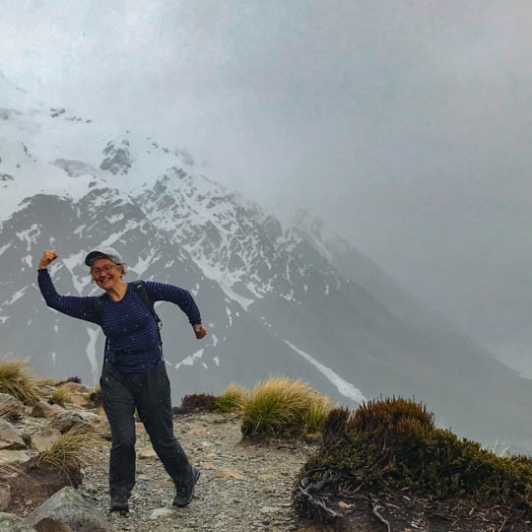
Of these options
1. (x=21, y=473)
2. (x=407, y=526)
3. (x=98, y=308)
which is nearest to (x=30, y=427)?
(x=21, y=473)

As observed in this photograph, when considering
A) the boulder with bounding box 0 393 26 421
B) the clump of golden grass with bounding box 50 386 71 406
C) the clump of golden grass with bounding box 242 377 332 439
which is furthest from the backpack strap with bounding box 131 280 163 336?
the clump of golden grass with bounding box 50 386 71 406

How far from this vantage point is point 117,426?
5.00 m

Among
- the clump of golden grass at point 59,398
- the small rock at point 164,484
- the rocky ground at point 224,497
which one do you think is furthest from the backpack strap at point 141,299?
the clump of golden grass at point 59,398

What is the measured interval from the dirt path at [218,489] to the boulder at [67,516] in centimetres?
55

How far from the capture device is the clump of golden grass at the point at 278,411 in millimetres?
8344

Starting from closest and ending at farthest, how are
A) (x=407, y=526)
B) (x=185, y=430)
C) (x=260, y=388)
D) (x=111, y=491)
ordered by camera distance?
(x=407, y=526)
(x=111, y=491)
(x=260, y=388)
(x=185, y=430)

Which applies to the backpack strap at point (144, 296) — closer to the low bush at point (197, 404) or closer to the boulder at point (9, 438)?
the boulder at point (9, 438)

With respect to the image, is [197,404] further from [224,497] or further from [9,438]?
[9,438]

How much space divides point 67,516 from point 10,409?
429 centimetres

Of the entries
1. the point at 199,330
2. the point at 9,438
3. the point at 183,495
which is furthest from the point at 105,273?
the point at 183,495

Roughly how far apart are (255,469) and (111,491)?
2.54 metres

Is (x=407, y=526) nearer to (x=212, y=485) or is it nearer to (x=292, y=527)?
(x=292, y=527)

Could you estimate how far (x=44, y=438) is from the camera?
6.34 metres

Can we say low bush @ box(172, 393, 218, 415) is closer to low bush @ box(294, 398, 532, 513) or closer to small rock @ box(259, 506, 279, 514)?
small rock @ box(259, 506, 279, 514)
